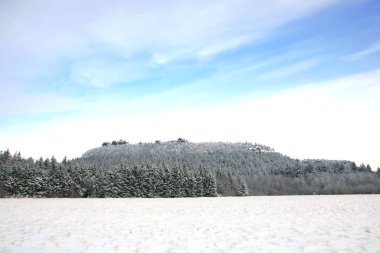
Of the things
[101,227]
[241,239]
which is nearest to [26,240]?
[101,227]

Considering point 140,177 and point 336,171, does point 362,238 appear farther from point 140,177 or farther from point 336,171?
point 336,171

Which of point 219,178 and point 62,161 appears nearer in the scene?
point 62,161

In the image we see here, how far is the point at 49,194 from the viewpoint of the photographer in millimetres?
81875

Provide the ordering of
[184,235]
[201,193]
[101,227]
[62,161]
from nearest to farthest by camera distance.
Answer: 1. [184,235]
2. [101,227]
3. [201,193]
4. [62,161]

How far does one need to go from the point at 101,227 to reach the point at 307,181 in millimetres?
120092

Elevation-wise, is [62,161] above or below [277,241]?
above

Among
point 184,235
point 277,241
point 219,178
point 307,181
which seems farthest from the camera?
point 307,181

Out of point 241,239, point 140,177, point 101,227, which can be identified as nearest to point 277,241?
point 241,239

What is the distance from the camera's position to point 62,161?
97.6 m

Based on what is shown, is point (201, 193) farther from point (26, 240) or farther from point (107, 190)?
point (26, 240)

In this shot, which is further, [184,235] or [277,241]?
[184,235]

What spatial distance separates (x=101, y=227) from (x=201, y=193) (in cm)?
7122

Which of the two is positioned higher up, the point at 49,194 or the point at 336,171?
the point at 336,171

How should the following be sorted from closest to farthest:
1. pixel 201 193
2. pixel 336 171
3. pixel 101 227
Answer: pixel 101 227, pixel 201 193, pixel 336 171
